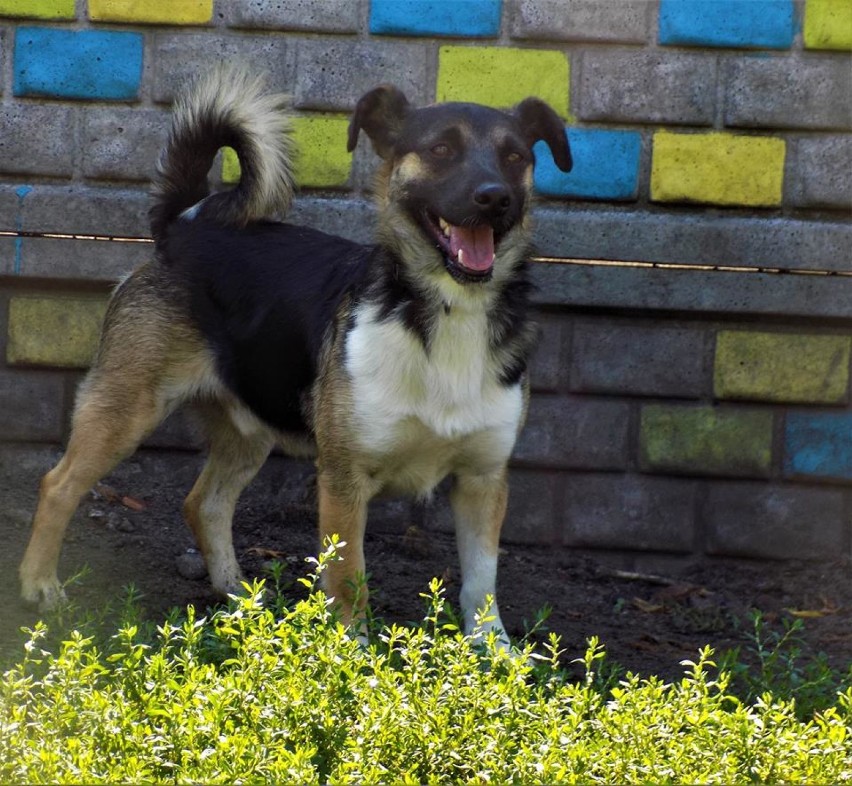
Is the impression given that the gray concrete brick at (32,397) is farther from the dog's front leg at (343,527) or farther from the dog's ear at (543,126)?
the dog's ear at (543,126)

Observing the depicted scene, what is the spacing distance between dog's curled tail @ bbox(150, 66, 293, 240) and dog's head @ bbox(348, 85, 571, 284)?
513mm

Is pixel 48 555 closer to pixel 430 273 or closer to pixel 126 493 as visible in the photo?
pixel 126 493

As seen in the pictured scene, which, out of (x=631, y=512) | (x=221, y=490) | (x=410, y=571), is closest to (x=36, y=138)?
(x=221, y=490)

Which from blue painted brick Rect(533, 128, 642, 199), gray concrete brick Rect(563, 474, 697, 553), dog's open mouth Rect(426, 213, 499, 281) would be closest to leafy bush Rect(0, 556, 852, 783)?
dog's open mouth Rect(426, 213, 499, 281)

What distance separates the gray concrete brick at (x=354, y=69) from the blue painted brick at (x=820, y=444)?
2036 millimetres

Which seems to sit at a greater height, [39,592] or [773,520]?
[773,520]

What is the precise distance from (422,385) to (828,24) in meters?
2.49

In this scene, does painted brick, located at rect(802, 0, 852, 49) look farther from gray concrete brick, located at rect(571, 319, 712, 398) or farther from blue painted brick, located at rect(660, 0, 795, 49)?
gray concrete brick, located at rect(571, 319, 712, 398)

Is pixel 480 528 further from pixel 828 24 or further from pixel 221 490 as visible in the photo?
pixel 828 24

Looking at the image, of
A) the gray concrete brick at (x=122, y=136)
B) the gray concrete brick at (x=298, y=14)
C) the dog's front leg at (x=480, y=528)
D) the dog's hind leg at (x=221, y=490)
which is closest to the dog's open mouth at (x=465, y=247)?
the dog's front leg at (x=480, y=528)

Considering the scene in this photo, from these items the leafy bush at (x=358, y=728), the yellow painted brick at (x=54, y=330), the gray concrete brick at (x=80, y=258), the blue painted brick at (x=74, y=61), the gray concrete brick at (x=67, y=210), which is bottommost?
the leafy bush at (x=358, y=728)

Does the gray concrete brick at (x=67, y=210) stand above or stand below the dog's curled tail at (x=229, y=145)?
below

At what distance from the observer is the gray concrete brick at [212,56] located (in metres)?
5.45

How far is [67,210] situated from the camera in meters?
5.51
